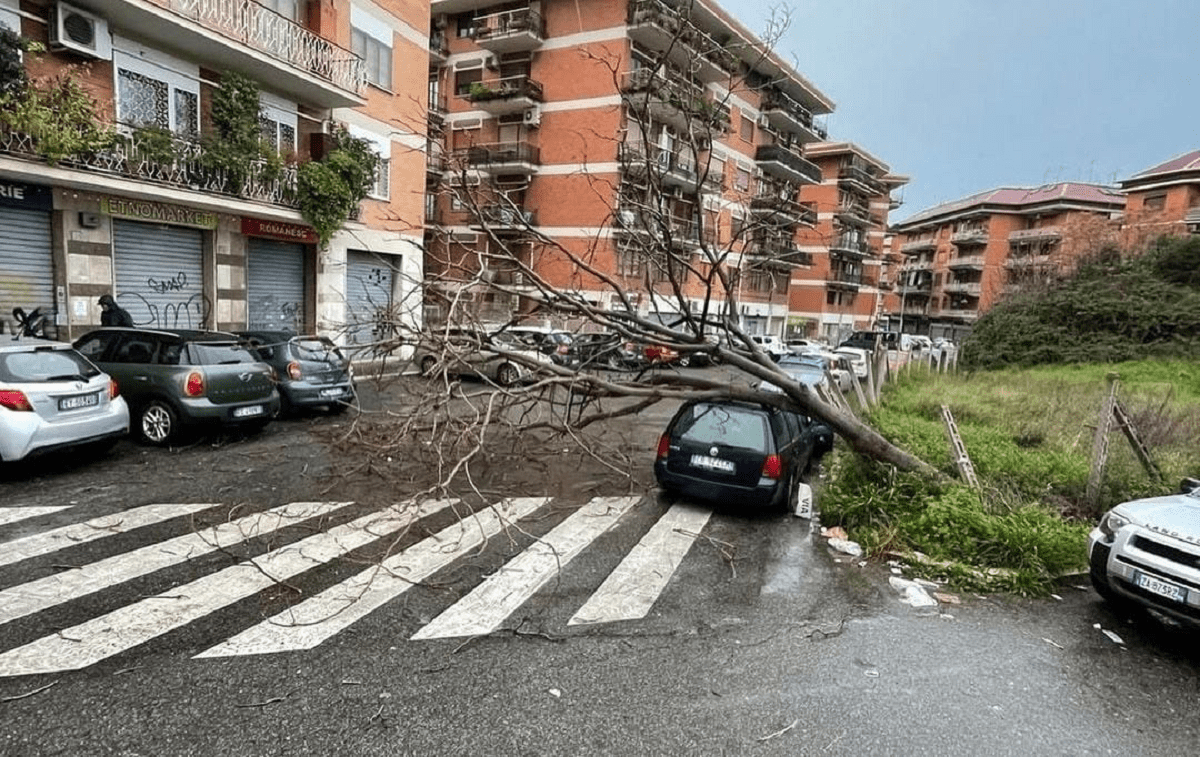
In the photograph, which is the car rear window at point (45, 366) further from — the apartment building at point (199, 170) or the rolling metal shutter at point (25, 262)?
the rolling metal shutter at point (25, 262)

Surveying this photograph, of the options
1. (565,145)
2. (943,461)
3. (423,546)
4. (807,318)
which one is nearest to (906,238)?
(807,318)

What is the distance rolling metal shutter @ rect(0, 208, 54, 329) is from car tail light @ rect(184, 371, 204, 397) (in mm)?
6072

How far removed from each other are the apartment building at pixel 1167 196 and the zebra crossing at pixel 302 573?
4386 centimetres

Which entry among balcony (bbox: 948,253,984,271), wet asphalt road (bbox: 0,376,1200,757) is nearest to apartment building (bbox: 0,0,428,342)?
wet asphalt road (bbox: 0,376,1200,757)

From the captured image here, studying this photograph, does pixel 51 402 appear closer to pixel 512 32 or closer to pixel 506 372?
pixel 506 372

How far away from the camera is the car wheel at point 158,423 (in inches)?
347

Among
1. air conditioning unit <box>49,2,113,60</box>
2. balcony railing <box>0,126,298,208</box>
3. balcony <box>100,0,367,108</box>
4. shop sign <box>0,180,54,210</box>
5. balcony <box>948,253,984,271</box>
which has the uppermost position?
balcony <box>948,253,984,271</box>

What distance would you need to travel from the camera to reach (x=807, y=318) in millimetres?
51969

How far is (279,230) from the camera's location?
16547 millimetres

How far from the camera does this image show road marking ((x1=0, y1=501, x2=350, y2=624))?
4414 mm

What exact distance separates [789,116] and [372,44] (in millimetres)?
30704

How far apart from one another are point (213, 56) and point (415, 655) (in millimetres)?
15647

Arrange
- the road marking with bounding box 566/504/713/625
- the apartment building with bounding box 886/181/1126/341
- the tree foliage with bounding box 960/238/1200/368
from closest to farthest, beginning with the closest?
the road marking with bounding box 566/504/713/625
the tree foliage with bounding box 960/238/1200/368
the apartment building with bounding box 886/181/1126/341

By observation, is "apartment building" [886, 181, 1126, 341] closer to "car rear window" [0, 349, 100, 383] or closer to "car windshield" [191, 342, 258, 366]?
"car windshield" [191, 342, 258, 366]
